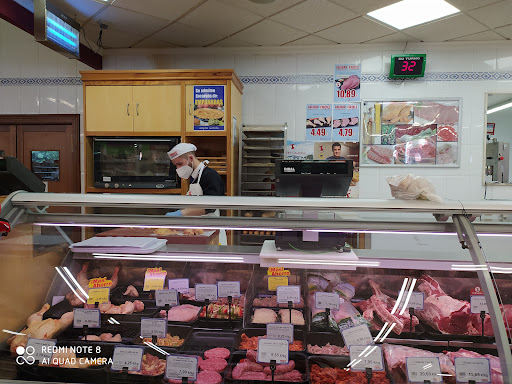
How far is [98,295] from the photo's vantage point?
207 cm

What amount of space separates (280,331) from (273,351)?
0.49 ft

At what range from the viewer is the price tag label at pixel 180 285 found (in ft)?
6.91

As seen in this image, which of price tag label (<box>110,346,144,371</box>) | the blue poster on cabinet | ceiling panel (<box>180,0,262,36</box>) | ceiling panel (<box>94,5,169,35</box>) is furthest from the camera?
the blue poster on cabinet

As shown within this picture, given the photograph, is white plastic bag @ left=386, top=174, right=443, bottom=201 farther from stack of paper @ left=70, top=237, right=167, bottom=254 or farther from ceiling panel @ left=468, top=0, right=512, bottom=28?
ceiling panel @ left=468, top=0, right=512, bottom=28

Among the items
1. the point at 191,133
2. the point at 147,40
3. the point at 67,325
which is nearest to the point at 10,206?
the point at 67,325

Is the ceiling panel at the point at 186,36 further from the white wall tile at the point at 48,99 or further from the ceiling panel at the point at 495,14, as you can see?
the ceiling panel at the point at 495,14

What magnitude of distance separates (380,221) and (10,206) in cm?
171

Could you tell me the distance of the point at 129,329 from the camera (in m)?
1.92

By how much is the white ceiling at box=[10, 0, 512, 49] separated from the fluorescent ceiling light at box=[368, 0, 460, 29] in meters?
0.11

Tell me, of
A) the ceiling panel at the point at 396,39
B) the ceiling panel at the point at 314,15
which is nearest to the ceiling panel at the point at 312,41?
the ceiling panel at the point at 314,15

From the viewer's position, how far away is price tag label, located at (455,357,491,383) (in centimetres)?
156

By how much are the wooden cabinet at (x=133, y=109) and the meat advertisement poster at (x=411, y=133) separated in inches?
105

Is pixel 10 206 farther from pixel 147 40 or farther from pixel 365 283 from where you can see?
pixel 147 40

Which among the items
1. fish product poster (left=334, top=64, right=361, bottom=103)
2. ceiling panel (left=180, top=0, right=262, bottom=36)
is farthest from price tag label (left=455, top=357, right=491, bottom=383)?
fish product poster (left=334, top=64, right=361, bottom=103)
